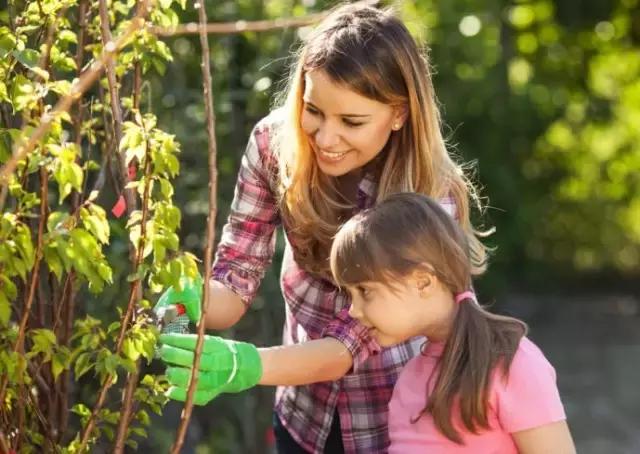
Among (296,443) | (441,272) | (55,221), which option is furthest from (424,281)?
(55,221)

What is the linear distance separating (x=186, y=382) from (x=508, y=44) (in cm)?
603

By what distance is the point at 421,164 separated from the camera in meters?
2.54

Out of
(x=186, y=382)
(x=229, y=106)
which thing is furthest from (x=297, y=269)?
(x=229, y=106)

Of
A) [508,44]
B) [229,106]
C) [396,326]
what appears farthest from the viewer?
[508,44]

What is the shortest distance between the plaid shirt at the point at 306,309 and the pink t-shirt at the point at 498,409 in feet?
0.67

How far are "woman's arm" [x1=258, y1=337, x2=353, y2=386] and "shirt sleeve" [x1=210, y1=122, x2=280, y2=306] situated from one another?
0.31 meters

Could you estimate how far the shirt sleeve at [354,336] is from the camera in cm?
244

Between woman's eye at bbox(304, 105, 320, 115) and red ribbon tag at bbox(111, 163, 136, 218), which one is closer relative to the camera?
red ribbon tag at bbox(111, 163, 136, 218)

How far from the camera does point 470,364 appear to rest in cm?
221

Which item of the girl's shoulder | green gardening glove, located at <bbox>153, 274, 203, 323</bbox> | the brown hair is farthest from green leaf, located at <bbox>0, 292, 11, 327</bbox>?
the girl's shoulder

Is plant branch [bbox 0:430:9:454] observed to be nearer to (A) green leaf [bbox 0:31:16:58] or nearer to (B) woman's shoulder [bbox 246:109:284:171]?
(A) green leaf [bbox 0:31:16:58]

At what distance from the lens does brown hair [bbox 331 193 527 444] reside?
220 cm

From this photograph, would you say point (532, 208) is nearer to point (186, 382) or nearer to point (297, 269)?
point (297, 269)

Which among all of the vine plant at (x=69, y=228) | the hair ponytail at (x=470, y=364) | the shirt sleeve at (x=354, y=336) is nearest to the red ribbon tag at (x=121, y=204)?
the vine plant at (x=69, y=228)
